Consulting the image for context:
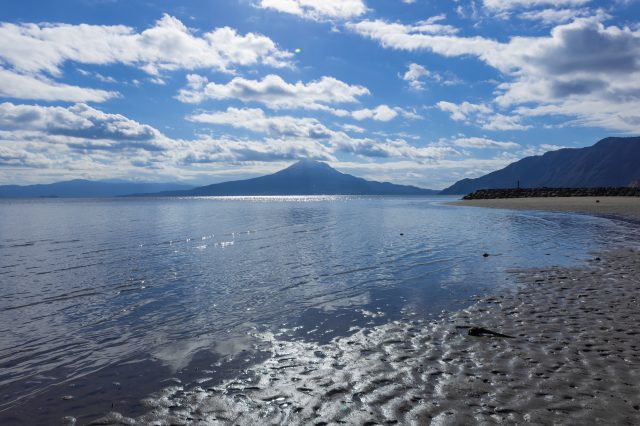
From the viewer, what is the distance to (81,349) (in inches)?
468

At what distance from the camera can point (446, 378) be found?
29.5ft

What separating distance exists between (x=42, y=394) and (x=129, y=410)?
258cm

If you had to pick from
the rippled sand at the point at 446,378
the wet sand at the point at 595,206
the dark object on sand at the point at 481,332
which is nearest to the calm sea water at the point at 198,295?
the rippled sand at the point at 446,378

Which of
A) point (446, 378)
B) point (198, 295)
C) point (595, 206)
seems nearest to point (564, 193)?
point (595, 206)

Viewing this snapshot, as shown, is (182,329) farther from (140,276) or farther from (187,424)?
(140,276)

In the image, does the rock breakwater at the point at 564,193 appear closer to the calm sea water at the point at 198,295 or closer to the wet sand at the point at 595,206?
the wet sand at the point at 595,206

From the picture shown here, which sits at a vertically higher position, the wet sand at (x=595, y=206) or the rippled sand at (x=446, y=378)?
the wet sand at (x=595, y=206)

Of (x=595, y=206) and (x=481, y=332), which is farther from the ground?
(x=595, y=206)

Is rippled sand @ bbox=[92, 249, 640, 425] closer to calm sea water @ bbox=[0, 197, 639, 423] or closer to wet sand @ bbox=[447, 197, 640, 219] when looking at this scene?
calm sea water @ bbox=[0, 197, 639, 423]

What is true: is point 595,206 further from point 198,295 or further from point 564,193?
point 198,295

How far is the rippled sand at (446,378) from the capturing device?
297 inches

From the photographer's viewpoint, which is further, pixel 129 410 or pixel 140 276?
pixel 140 276

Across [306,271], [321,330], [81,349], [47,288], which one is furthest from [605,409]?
[47,288]

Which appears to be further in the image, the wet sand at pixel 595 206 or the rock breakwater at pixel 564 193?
the rock breakwater at pixel 564 193
